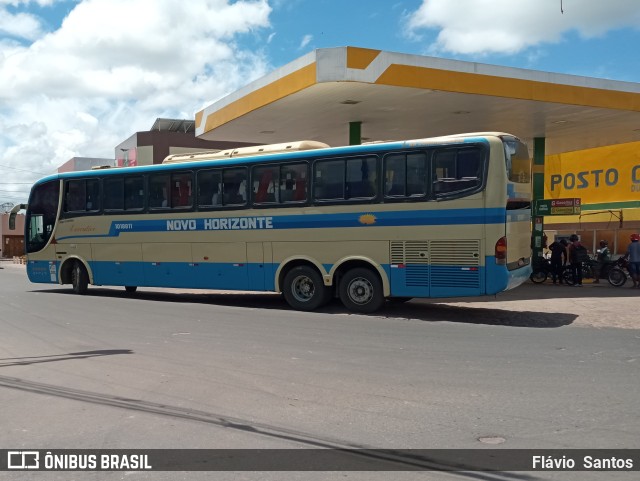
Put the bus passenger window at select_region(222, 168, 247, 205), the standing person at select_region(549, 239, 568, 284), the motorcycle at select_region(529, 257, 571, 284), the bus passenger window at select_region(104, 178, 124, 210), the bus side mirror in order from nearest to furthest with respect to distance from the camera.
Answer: the bus passenger window at select_region(222, 168, 247, 205), the bus passenger window at select_region(104, 178, 124, 210), the bus side mirror, the standing person at select_region(549, 239, 568, 284), the motorcycle at select_region(529, 257, 571, 284)

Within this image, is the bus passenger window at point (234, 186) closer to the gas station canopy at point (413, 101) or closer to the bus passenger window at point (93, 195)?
the gas station canopy at point (413, 101)

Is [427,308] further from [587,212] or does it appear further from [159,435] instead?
[587,212]

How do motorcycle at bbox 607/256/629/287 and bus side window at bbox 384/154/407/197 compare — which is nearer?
bus side window at bbox 384/154/407/197

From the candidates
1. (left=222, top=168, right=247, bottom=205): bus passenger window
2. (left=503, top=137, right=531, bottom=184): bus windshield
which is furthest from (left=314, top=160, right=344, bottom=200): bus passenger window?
(left=503, top=137, right=531, bottom=184): bus windshield

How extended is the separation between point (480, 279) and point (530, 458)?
7181 millimetres

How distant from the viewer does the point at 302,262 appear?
14.0 meters

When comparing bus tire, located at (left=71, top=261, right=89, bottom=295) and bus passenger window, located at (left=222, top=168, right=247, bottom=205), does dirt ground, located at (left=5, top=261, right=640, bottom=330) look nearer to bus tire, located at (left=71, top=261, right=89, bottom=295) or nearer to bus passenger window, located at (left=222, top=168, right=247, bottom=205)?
bus passenger window, located at (left=222, top=168, right=247, bottom=205)

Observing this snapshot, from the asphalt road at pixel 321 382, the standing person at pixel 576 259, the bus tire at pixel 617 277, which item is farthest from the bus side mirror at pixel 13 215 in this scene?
the bus tire at pixel 617 277

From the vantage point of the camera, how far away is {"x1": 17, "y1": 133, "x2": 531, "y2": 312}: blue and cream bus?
11.7 m

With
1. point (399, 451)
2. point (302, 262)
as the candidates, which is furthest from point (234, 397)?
point (302, 262)

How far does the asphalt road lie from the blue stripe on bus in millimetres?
1993

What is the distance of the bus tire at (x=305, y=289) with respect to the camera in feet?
44.6

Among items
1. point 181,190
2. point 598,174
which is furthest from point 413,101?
point 598,174

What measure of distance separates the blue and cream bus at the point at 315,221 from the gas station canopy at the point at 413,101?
2.80 meters
